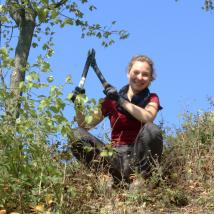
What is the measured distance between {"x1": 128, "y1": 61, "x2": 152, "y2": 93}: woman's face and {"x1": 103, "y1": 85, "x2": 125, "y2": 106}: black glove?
415mm

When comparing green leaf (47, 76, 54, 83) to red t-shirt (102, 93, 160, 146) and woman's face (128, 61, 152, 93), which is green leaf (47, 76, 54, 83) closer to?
red t-shirt (102, 93, 160, 146)

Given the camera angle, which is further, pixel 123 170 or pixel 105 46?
pixel 105 46

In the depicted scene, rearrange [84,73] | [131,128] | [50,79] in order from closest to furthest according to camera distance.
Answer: [50,79], [84,73], [131,128]

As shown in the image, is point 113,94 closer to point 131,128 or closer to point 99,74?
point 99,74

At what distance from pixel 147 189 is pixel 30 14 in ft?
14.2

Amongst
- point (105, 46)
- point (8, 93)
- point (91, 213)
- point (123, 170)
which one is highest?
point (105, 46)

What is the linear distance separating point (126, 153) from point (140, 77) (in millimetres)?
754

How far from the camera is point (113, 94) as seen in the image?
15.9ft

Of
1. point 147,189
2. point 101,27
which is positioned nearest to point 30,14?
point 101,27

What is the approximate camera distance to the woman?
4855 millimetres

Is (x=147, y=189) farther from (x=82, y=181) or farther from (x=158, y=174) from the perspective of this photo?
(x=82, y=181)

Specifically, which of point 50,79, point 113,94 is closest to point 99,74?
point 113,94

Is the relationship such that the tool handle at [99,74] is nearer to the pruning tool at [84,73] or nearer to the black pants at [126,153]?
the pruning tool at [84,73]

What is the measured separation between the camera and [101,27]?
8.98m
